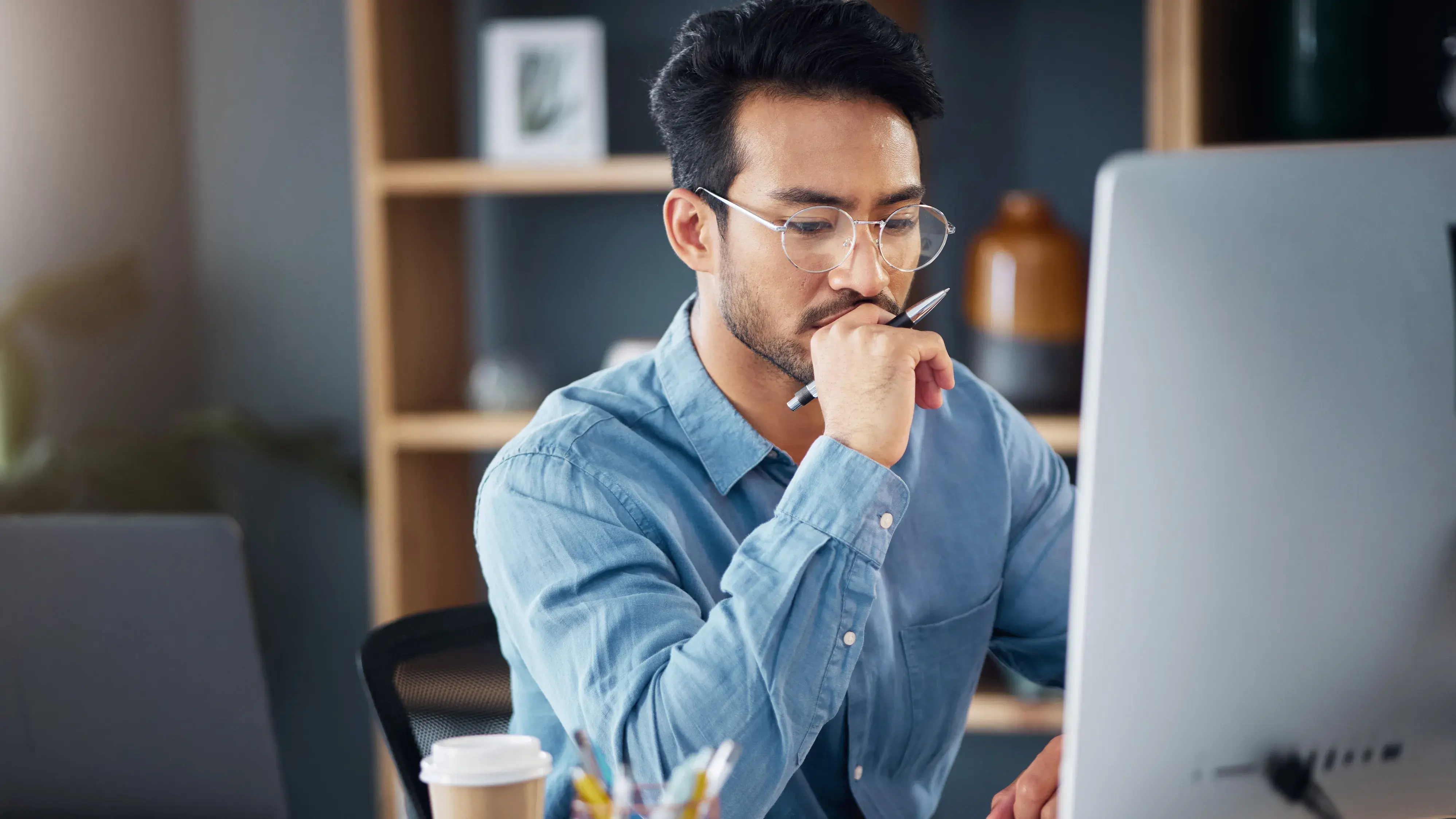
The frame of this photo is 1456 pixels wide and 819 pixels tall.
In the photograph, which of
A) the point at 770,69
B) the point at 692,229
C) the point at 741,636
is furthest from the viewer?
the point at 692,229

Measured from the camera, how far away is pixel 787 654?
38.5 inches

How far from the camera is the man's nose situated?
122 cm

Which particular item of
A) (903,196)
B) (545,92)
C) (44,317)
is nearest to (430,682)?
(903,196)

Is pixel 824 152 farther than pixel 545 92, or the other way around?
pixel 545 92

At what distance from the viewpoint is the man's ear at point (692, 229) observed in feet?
4.47

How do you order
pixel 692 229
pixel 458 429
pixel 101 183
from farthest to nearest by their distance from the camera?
pixel 101 183 → pixel 458 429 → pixel 692 229

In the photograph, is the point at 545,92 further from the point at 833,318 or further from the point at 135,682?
the point at 135,682

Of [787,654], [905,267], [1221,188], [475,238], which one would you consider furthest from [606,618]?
[475,238]

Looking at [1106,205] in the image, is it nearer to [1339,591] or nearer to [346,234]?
[1339,591]

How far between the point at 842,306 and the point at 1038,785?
468 millimetres

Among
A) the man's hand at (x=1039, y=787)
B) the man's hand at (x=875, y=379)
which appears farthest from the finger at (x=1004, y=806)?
the man's hand at (x=875, y=379)

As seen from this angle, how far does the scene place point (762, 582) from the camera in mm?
989

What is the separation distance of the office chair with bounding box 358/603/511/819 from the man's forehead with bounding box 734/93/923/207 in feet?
1.72

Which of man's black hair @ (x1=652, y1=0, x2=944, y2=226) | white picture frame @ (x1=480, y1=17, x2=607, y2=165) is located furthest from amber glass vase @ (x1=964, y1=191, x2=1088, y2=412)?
man's black hair @ (x1=652, y1=0, x2=944, y2=226)
